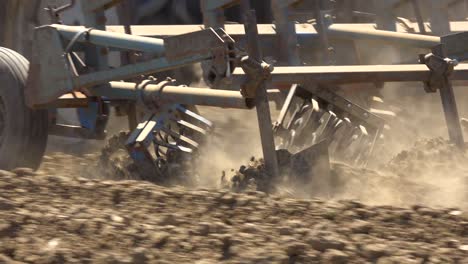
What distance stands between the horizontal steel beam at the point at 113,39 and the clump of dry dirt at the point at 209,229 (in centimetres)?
150

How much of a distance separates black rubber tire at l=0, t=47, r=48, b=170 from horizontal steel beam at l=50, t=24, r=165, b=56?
1.05 ft

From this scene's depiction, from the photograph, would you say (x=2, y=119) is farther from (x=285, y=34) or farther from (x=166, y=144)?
(x=285, y=34)

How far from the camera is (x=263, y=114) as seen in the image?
4.94 m

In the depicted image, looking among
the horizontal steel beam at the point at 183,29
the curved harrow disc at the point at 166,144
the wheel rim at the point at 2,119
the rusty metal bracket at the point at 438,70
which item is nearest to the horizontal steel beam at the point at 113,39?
the curved harrow disc at the point at 166,144

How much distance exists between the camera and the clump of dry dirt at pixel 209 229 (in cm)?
317

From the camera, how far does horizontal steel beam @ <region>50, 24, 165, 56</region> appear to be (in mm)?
5438

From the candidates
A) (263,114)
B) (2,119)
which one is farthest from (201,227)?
(2,119)

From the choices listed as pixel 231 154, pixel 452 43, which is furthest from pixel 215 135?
pixel 452 43

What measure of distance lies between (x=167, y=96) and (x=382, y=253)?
8.62 ft

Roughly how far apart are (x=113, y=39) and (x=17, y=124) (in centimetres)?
68

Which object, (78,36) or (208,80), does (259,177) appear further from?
(78,36)

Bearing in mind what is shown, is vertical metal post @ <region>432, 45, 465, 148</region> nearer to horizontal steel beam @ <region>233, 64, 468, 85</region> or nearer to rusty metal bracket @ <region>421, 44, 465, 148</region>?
rusty metal bracket @ <region>421, 44, 465, 148</region>

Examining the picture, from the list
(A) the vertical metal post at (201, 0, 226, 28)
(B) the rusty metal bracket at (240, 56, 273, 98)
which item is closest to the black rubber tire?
(A) the vertical metal post at (201, 0, 226, 28)

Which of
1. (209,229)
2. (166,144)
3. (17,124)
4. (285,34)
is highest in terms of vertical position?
(285,34)
